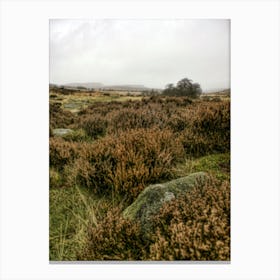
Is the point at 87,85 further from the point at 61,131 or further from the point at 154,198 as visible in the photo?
the point at 154,198

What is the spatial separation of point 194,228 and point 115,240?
0.60 meters

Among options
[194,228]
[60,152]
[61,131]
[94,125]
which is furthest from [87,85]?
[194,228]

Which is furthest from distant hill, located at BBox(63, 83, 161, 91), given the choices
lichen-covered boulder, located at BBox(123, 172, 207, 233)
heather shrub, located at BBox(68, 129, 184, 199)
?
lichen-covered boulder, located at BBox(123, 172, 207, 233)

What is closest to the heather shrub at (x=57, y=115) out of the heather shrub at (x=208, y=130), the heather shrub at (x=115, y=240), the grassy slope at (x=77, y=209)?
the grassy slope at (x=77, y=209)

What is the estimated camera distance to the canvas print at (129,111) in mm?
3174

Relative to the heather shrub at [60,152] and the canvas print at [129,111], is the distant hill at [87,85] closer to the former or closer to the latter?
the canvas print at [129,111]

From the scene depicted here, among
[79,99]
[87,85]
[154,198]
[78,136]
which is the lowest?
[154,198]

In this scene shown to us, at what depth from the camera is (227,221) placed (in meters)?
2.93

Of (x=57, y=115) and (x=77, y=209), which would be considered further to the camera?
(x=57, y=115)

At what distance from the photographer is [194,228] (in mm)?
2637

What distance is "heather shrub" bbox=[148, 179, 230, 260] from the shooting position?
2654 mm
